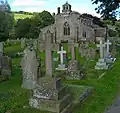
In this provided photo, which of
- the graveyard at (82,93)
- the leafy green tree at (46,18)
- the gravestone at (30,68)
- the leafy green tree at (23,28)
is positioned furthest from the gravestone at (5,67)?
the leafy green tree at (46,18)

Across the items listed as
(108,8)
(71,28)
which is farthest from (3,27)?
(71,28)

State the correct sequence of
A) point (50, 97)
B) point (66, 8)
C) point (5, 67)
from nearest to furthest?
1. point (50, 97)
2. point (5, 67)
3. point (66, 8)

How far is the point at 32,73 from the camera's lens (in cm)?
1424

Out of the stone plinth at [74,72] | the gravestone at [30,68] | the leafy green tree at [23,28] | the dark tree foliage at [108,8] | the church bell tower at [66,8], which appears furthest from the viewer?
the leafy green tree at [23,28]

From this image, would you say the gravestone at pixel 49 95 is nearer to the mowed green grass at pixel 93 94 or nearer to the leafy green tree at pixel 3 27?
the mowed green grass at pixel 93 94

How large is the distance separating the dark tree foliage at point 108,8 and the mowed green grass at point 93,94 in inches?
841

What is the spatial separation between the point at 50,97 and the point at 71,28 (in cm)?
5511

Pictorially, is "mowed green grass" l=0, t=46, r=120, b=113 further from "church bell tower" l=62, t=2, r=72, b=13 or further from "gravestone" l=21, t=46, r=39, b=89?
"church bell tower" l=62, t=2, r=72, b=13

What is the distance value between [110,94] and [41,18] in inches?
2753

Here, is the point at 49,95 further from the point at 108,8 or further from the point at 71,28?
the point at 71,28

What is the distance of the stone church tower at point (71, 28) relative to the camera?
6341 cm

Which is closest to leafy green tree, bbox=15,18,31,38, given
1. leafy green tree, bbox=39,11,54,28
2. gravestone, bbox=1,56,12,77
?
leafy green tree, bbox=39,11,54,28

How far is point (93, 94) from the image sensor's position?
42.7ft

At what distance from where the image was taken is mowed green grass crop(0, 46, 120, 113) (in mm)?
10609
